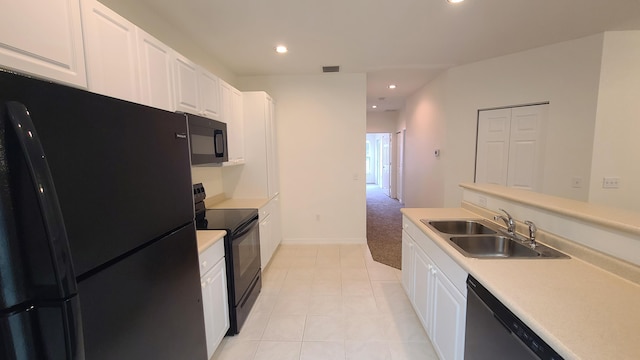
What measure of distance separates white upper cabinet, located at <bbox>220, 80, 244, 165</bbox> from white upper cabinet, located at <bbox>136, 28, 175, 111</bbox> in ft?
2.99

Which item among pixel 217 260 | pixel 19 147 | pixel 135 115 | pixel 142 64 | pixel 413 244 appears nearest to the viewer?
pixel 19 147

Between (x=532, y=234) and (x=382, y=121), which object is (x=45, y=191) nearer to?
(x=532, y=234)

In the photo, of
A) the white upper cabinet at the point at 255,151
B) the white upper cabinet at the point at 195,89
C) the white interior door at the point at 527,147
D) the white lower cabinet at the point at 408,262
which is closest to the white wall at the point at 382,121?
the white interior door at the point at 527,147

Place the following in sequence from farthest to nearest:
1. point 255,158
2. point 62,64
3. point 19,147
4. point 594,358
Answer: point 255,158 < point 62,64 < point 594,358 < point 19,147

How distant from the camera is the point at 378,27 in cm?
256

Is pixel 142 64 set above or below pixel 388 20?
below

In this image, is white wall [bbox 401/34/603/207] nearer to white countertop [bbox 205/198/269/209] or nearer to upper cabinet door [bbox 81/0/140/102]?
white countertop [bbox 205/198/269/209]

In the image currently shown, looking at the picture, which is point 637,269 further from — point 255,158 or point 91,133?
point 255,158

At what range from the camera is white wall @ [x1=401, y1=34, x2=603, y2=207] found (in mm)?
3037

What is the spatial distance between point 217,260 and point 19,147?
1513 millimetres

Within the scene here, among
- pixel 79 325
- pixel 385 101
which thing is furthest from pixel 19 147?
pixel 385 101

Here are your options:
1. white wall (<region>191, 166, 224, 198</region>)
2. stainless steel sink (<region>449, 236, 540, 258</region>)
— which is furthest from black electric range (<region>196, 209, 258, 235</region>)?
stainless steel sink (<region>449, 236, 540, 258</region>)

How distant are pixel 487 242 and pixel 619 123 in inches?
103

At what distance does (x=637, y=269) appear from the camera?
1151 millimetres
